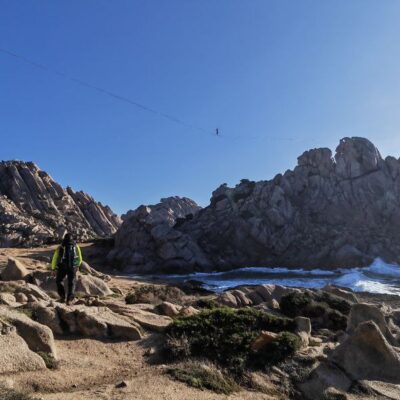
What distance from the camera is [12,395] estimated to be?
19.4ft

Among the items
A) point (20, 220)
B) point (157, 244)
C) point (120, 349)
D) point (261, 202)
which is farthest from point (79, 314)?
point (20, 220)

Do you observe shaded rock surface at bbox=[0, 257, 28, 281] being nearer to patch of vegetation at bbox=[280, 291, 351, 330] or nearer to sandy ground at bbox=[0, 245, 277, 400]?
sandy ground at bbox=[0, 245, 277, 400]

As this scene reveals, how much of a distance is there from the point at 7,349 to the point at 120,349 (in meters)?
2.81

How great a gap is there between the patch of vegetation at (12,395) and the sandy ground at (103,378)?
12.8 inches

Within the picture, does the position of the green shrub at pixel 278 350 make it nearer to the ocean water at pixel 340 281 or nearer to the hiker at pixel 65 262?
the hiker at pixel 65 262

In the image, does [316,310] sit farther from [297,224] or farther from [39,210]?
[39,210]

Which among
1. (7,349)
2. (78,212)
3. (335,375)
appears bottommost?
(335,375)

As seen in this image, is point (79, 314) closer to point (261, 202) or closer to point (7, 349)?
point (7, 349)

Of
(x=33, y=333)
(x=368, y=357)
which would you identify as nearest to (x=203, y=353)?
(x=33, y=333)

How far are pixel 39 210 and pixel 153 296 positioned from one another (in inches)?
3323

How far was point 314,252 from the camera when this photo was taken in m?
66.0

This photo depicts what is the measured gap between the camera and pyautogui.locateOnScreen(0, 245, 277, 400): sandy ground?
6.84 m

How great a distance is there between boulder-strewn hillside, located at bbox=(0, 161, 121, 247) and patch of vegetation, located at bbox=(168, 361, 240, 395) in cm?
6507

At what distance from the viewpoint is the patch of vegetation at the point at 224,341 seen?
9.27 metres
